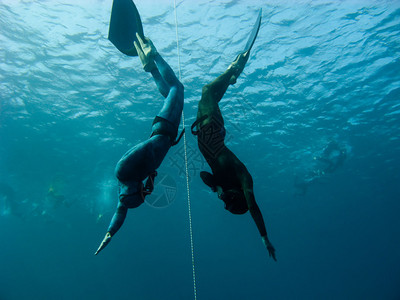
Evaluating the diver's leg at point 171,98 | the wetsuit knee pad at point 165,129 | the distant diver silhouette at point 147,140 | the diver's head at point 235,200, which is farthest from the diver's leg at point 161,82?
the diver's head at point 235,200

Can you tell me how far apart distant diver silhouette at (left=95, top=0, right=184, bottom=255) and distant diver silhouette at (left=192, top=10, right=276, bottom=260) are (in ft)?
1.62

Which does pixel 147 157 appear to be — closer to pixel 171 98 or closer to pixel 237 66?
pixel 171 98

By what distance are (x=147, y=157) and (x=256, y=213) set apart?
159 cm

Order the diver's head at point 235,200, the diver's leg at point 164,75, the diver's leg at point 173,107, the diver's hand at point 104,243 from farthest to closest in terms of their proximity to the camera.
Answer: the diver's leg at point 164,75 < the diver's leg at point 173,107 < the diver's head at point 235,200 < the diver's hand at point 104,243

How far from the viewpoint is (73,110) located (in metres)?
17.1

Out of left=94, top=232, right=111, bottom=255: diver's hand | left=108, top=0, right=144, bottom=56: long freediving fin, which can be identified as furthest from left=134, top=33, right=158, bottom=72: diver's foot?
left=94, top=232, right=111, bottom=255: diver's hand

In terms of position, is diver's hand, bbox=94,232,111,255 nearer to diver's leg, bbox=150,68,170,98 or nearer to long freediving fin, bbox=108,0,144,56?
diver's leg, bbox=150,68,170,98

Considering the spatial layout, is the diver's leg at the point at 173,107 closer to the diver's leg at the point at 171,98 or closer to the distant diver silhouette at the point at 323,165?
the diver's leg at the point at 171,98

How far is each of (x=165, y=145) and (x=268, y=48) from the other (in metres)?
10.8

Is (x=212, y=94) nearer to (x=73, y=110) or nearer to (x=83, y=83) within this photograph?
(x=83, y=83)

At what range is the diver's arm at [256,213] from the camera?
2.64m

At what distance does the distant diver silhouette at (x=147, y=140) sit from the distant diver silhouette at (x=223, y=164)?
1.62ft

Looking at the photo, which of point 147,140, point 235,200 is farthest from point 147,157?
point 235,200

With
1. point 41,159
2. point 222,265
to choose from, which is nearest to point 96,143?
point 41,159
